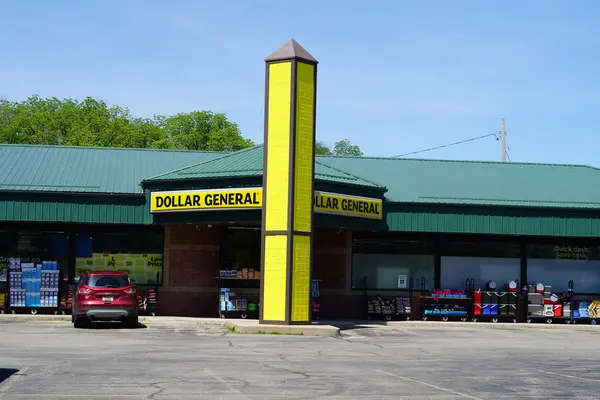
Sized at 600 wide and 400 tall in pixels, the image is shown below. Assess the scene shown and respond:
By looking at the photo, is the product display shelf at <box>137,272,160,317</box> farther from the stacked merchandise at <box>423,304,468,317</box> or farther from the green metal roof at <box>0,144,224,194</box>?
the stacked merchandise at <box>423,304,468,317</box>

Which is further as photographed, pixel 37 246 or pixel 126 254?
pixel 126 254

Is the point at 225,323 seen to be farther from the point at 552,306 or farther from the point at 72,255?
the point at 552,306

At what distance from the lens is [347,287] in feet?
114

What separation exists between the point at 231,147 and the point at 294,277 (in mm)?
62563

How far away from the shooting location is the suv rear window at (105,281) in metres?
27.7

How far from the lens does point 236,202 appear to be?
30359 mm

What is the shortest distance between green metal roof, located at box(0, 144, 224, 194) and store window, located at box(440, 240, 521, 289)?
10318 millimetres

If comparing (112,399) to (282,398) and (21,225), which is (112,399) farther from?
(21,225)

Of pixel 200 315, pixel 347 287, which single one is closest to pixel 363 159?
pixel 347 287

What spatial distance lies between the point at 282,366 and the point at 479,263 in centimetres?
1989

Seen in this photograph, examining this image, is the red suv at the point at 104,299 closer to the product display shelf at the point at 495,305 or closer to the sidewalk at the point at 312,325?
the sidewalk at the point at 312,325

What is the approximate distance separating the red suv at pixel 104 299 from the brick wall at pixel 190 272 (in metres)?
5.73

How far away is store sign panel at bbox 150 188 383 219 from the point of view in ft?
99.1

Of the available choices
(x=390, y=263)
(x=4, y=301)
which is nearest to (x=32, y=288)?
(x=4, y=301)
